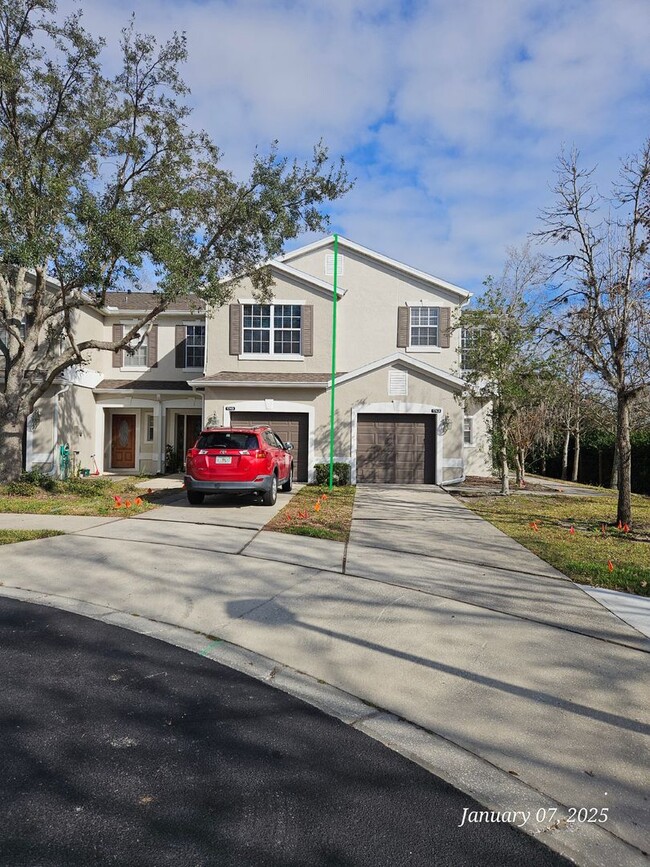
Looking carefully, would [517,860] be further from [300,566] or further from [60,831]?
[300,566]

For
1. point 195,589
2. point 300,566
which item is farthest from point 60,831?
point 300,566

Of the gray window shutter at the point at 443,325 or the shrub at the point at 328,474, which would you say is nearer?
the shrub at the point at 328,474

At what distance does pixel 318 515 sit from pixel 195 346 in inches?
461

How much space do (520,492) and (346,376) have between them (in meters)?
6.36

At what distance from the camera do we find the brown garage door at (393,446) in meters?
17.9

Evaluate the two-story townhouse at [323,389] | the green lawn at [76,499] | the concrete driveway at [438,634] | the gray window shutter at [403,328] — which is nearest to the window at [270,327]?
the two-story townhouse at [323,389]

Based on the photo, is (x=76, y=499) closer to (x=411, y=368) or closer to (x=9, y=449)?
(x=9, y=449)

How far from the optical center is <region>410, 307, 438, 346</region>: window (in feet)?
65.9

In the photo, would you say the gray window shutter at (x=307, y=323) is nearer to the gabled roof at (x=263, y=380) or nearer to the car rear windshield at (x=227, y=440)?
the gabled roof at (x=263, y=380)

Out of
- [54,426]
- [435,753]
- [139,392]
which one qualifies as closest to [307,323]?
[139,392]

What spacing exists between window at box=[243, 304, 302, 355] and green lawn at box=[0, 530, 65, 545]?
10818mm

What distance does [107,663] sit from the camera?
4293mm

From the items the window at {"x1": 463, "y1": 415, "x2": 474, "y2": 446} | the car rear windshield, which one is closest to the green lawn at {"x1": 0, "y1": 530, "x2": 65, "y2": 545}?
the car rear windshield

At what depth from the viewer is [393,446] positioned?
17938 millimetres
